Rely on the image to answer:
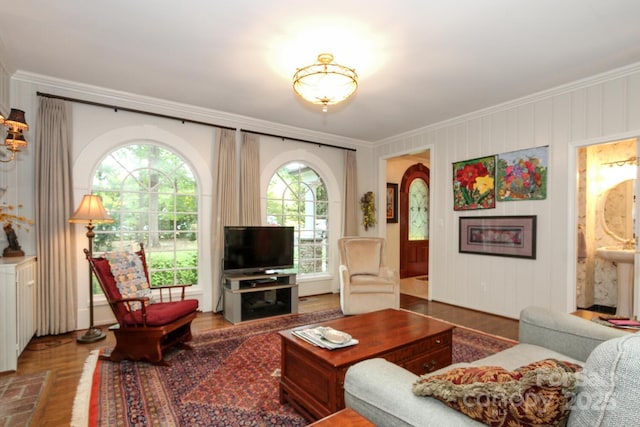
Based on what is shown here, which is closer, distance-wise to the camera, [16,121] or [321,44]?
[16,121]

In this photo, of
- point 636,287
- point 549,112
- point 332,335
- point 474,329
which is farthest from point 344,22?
point 636,287

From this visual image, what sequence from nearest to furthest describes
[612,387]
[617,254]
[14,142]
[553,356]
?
[612,387], [553,356], [14,142], [617,254]

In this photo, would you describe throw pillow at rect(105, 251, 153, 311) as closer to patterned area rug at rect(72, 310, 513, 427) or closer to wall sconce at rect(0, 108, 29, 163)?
patterned area rug at rect(72, 310, 513, 427)

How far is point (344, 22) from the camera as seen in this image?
8.20ft

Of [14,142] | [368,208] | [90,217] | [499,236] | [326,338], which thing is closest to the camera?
[326,338]

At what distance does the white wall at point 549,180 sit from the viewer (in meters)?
3.40

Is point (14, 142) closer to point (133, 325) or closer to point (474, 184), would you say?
point (133, 325)

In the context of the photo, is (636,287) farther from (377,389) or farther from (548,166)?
(377,389)

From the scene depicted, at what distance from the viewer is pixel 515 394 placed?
922 millimetres

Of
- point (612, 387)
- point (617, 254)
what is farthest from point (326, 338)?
point (617, 254)

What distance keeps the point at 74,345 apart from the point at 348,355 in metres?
2.89

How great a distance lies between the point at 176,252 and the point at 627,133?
17.1 ft

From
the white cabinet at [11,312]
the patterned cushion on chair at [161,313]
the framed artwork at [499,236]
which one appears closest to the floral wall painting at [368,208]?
the framed artwork at [499,236]

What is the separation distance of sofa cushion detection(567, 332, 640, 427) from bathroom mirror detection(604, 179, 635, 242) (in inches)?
199
